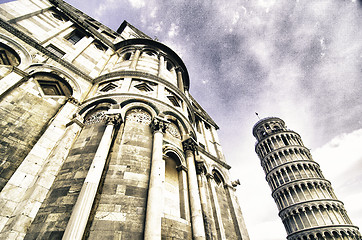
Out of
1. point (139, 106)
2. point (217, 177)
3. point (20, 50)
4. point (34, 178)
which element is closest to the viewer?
point (34, 178)

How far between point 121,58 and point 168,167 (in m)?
10.1

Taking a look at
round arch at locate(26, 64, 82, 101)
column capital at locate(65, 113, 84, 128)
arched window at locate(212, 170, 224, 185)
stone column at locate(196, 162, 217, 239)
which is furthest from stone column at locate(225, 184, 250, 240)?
round arch at locate(26, 64, 82, 101)

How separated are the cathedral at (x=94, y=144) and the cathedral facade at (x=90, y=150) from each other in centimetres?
4

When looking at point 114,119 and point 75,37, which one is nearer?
point 114,119

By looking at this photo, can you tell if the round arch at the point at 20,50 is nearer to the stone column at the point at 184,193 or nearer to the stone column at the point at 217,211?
the stone column at the point at 184,193

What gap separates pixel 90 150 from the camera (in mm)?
7121

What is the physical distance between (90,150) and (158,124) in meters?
2.84

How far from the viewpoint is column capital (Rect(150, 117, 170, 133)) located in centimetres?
816

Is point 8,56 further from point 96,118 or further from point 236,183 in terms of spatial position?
point 236,183

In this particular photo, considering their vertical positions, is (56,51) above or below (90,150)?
above

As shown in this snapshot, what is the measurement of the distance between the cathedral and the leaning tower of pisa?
2410 centimetres

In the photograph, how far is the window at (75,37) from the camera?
14.1m

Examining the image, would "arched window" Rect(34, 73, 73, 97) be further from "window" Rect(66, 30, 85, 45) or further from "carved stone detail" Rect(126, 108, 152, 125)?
→ "window" Rect(66, 30, 85, 45)

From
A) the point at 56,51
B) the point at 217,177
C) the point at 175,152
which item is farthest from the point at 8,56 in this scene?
the point at 217,177
